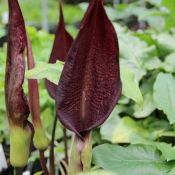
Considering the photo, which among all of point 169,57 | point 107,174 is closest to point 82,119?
point 107,174

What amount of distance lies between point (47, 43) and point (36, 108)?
735mm

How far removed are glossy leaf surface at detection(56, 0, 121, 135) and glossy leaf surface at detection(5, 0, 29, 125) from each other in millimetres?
58

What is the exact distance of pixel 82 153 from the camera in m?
0.63

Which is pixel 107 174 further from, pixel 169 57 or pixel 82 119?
pixel 169 57

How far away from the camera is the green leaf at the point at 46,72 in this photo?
2.04 feet

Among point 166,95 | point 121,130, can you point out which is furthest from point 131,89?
point 121,130

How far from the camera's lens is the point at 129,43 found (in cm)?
132

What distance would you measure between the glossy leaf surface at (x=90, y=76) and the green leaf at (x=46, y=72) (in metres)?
0.04

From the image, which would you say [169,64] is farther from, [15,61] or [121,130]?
[15,61]

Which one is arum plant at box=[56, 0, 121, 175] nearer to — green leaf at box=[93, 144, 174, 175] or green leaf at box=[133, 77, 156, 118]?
A: green leaf at box=[93, 144, 174, 175]

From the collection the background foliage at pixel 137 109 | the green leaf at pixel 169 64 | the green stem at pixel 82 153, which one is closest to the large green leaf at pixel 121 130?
the background foliage at pixel 137 109

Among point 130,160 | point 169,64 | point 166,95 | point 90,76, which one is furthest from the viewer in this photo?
point 169,64

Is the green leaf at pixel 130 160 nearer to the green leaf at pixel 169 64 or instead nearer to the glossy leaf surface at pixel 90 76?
the glossy leaf surface at pixel 90 76

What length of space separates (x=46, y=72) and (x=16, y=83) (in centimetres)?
4
